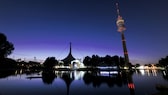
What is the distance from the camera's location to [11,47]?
108m

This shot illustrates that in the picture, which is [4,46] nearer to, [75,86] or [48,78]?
[48,78]

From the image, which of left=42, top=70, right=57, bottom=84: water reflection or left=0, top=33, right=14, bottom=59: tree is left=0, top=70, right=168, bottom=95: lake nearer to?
left=42, top=70, right=57, bottom=84: water reflection

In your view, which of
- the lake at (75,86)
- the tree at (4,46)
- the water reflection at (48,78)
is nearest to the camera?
the lake at (75,86)

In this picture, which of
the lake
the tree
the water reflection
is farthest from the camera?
the tree

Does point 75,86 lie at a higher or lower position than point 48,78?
lower

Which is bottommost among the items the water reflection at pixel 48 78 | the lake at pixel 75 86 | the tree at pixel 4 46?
the lake at pixel 75 86

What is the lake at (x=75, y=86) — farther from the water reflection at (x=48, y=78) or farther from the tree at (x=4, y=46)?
the tree at (x=4, y=46)

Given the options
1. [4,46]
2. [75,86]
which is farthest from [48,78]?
[4,46]

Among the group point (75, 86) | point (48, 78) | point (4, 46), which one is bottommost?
point (75, 86)

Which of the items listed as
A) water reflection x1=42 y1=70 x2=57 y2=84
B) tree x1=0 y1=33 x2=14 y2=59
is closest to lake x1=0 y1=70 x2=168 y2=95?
water reflection x1=42 y1=70 x2=57 y2=84

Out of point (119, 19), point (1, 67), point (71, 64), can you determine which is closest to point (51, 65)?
point (71, 64)

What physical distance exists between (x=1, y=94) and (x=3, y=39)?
237ft

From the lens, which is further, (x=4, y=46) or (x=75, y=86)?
(x=4, y=46)

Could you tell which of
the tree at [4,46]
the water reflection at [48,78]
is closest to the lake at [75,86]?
the water reflection at [48,78]
